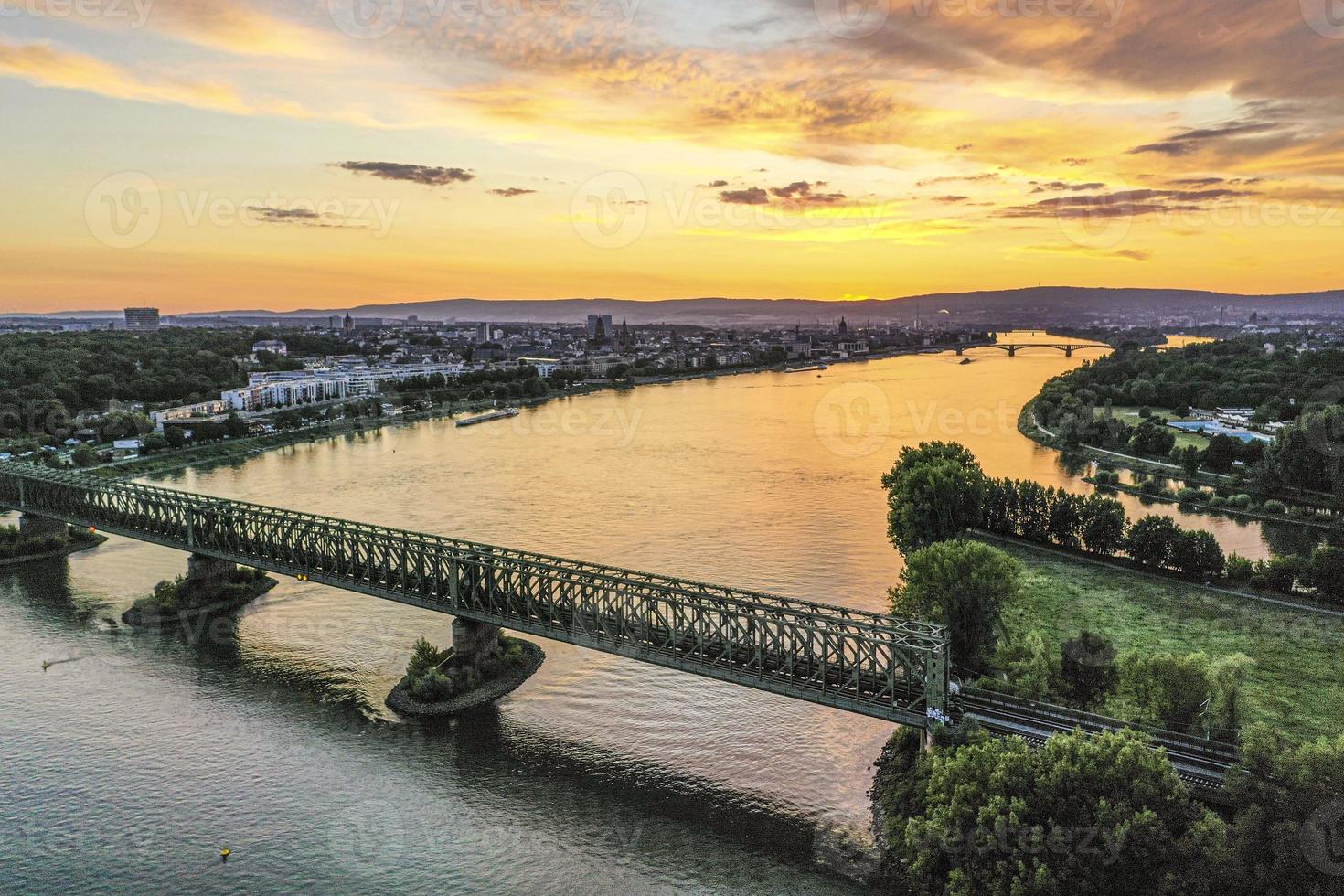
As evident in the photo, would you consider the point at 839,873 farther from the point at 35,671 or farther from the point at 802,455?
the point at 802,455

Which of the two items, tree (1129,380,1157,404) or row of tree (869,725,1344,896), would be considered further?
tree (1129,380,1157,404)

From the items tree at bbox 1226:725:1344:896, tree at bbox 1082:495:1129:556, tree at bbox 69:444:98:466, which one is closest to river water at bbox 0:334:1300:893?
tree at bbox 1226:725:1344:896

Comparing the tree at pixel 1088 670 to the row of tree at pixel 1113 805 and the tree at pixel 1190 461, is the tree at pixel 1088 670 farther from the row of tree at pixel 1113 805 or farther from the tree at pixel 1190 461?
the tree at pixel 1190 461

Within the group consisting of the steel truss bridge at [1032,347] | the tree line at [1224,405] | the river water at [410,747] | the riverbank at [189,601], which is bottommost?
the river water at [410,747]

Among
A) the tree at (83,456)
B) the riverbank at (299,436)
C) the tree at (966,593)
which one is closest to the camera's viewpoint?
the tree at (966,593)

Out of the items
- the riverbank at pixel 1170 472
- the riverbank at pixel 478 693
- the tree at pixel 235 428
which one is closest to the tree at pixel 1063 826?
the riverbank at pixel 478 693

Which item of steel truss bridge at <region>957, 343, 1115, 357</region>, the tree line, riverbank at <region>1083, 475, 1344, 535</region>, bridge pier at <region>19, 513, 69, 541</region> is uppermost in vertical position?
steel truss bridge at <region>957, 343, 1115, 357</region>

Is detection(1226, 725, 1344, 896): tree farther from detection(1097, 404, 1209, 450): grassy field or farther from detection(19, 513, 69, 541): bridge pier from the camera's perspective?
detection(1097, 404, 1209, 450): grassy field
